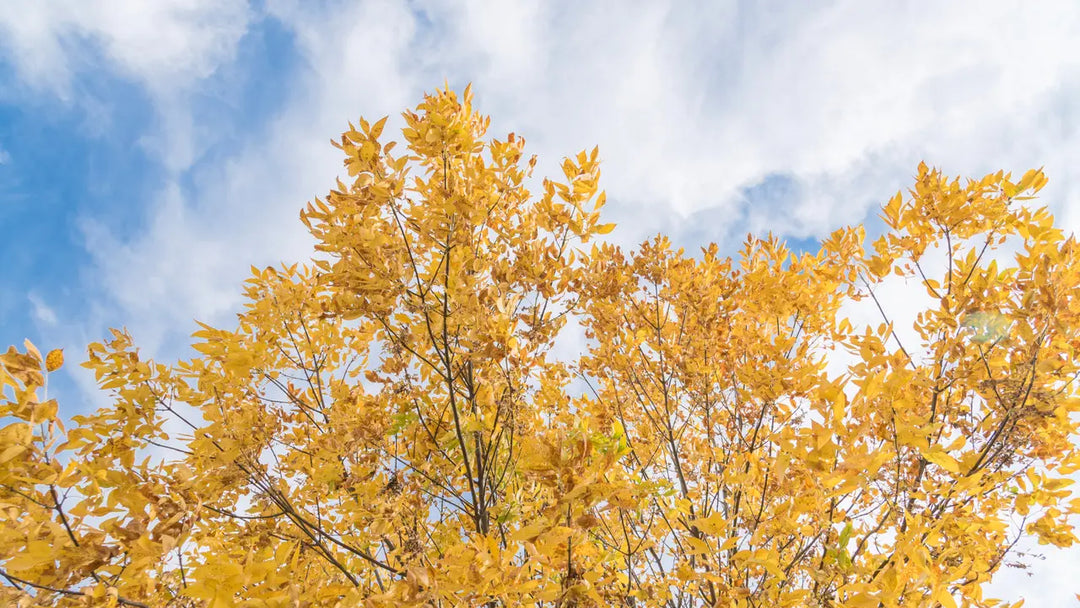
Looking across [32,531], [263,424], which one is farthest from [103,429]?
[32,531]

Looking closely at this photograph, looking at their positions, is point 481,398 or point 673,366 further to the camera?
point 673,366

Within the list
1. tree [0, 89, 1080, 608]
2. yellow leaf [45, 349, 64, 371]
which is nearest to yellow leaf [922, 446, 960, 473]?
tree [0, 89, 1080, 608]

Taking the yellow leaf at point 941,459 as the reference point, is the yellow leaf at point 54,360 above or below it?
above

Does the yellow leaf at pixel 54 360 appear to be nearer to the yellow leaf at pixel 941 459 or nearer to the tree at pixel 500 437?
the tree at pixel 500 437

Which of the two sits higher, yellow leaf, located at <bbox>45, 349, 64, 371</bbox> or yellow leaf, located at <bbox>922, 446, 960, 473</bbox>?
yellow leaf, located at <bbox>45, 349, 64, 371</bbox>

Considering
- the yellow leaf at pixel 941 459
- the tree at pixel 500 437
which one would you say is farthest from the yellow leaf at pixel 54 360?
the yellow leaf at pixel 941 459

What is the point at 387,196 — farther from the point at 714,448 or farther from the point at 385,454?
the point at 714,448

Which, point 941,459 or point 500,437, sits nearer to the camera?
point 941,459

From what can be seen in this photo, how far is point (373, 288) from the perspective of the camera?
2.17 m

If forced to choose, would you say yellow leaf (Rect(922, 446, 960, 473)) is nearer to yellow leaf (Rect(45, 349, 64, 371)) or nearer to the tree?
the tree

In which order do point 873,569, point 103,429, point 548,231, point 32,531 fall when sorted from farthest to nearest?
point 548,231, point 103,429, point 873,569, point 32,531

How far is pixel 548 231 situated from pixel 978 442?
2.52 m

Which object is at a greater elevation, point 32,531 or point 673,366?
point 673,366

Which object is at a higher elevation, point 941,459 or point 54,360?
point 54,360
